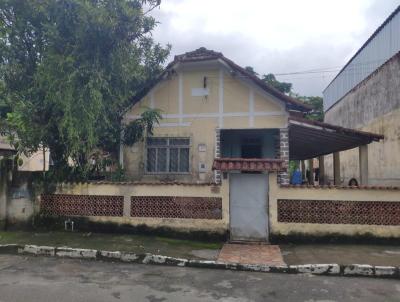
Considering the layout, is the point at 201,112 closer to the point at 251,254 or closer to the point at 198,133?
the point at 198,133

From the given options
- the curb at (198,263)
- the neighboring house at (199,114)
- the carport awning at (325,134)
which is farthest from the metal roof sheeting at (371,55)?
the curb at (198,263)

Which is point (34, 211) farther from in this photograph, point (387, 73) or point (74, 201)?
point (387, 73)

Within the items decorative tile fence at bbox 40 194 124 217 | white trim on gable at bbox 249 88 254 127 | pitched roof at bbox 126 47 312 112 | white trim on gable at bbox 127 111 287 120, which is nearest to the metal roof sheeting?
pitched roof at bbox 126 47 312 112

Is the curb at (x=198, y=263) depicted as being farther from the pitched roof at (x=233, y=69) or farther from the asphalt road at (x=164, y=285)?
the pitched roof at (x=233, y=69)

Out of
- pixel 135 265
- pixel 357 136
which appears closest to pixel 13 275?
pixel 135 265

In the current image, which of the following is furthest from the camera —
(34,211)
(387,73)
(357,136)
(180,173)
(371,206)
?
(387,73)

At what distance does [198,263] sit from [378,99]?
11.2m

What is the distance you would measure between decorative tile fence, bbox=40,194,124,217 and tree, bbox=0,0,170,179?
0.97 m

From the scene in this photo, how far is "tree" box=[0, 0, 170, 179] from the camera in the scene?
9461mm

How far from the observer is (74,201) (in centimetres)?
1008

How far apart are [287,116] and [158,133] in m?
4.33

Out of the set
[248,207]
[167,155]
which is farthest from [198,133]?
[248,207]

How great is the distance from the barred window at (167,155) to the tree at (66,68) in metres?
2.11

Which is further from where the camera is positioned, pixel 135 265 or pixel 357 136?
pixel 357 136
